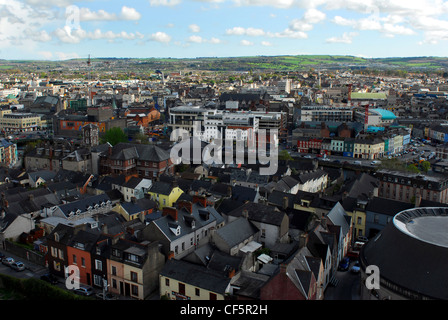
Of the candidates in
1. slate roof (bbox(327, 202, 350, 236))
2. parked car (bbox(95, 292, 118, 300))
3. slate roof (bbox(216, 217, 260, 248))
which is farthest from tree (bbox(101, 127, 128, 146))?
parked car (bbox(95, 292, 118, 300))

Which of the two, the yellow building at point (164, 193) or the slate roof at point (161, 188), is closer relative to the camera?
the yellow building at point (164, 193)

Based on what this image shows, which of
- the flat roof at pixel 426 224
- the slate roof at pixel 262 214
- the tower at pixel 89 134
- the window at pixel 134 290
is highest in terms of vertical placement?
the tower at pixel 89 134

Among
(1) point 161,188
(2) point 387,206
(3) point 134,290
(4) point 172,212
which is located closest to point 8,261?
(3) point 134,290

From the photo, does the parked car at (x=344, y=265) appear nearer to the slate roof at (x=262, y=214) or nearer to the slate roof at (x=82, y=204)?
the slate roof at (x=262, y=214)

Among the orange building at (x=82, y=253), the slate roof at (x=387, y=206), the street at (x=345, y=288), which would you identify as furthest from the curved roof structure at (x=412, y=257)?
the orange building at (x=82, y=253)

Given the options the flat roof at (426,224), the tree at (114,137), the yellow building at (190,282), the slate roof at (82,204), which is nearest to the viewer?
the yellow building at (190,282)

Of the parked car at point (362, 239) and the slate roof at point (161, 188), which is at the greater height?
the slate roof at point (161, 188)
